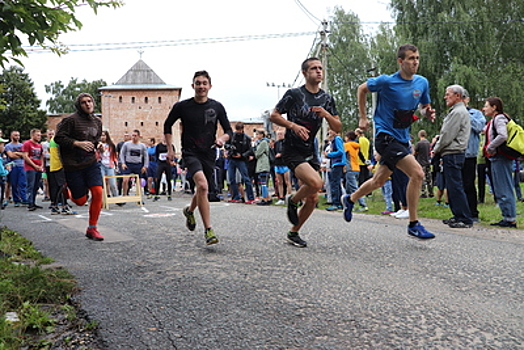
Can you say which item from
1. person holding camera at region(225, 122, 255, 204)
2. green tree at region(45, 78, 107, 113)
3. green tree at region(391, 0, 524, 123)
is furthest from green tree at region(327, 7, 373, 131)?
green tree at region(45, 78, 107, 113)

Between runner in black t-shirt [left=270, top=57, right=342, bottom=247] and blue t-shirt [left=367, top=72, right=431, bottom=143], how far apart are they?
583 millimetres

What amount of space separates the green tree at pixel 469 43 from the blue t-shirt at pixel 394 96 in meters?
27.3

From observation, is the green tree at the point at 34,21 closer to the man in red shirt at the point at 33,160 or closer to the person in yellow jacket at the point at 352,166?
the person in yellow jacket at the point at 352,166

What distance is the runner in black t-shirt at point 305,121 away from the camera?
5918 millimetres

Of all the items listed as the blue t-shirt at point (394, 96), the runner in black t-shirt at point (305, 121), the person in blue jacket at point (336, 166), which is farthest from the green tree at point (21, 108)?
the blue t-shirt at point (394, 96)

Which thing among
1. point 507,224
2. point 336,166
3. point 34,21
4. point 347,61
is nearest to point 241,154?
point 336,166

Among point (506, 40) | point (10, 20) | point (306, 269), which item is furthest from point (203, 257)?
point (506, 40)

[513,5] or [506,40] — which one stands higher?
[513,5]

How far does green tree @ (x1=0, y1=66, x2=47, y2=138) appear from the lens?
65.2m

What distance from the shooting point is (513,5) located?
34062mm

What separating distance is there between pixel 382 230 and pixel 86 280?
15.0 ft

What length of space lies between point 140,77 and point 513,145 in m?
83.5

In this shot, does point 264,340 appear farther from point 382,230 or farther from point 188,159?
point 382,230

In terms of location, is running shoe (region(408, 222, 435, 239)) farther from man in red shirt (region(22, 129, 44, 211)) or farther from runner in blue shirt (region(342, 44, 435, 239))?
man in red shirt (region(22, 129, 44, 211))
